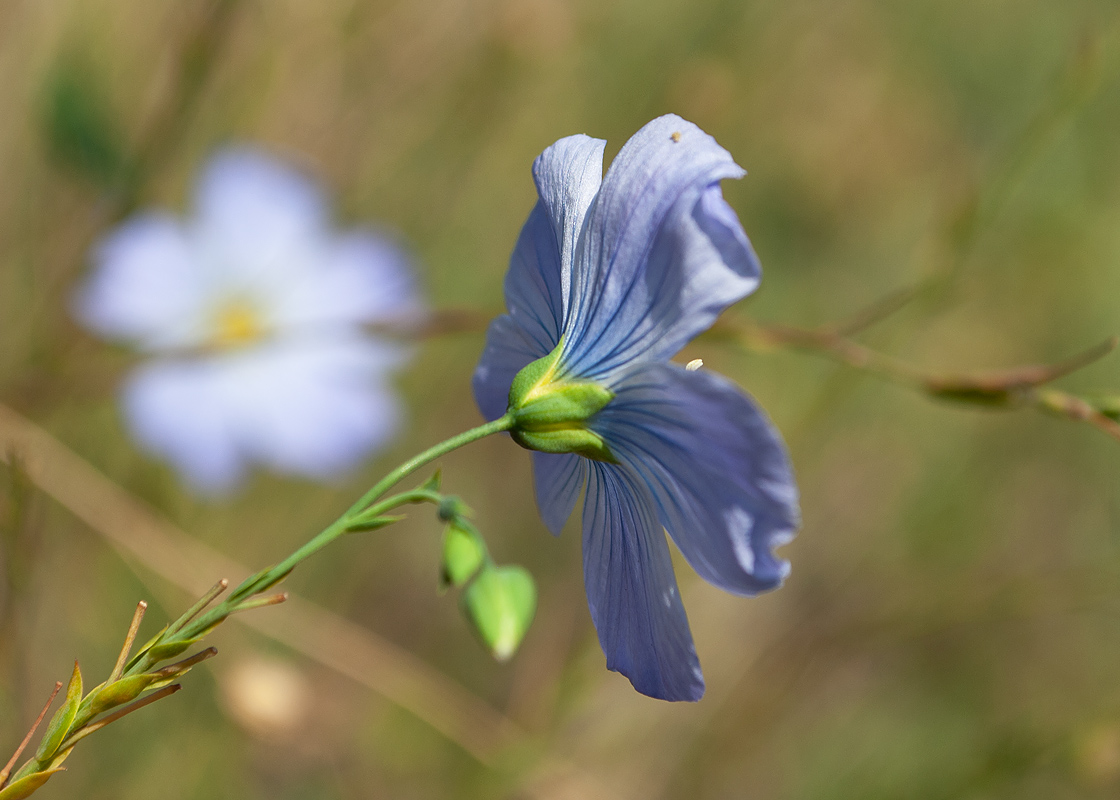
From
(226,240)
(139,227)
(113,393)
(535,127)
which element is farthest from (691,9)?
(113,393)

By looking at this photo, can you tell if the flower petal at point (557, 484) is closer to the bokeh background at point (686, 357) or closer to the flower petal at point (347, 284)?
the bokeh background at point (686, 357)

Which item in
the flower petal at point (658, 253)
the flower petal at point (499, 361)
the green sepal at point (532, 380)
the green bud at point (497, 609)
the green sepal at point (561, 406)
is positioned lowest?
the green bud at point (497, 609)

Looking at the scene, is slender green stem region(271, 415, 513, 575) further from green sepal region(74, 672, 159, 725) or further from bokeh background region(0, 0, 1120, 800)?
bokeh background region(0, 0, 1120, 800)

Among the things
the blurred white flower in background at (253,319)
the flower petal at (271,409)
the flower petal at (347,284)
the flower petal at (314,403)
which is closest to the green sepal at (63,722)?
the blurred white flower in background at (253,319)

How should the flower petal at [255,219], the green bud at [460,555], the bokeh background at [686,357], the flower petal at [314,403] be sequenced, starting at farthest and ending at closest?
the flower petal at [255,219]
the flower petal at [314,403]
the bokeh background at [686,357]
the green bud at [460,555]

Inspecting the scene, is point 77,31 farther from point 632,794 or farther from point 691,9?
point 632,794

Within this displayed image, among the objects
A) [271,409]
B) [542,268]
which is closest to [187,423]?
[271,409]
